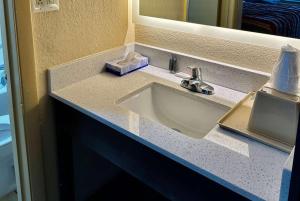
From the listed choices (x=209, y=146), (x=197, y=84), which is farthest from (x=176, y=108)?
(x=209, y=146)

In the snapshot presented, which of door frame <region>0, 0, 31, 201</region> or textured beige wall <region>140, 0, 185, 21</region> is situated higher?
textured beige wall <region>140, 0, 185, 21</region>

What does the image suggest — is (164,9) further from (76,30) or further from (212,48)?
(76,30)

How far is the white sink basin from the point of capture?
1.26 meters

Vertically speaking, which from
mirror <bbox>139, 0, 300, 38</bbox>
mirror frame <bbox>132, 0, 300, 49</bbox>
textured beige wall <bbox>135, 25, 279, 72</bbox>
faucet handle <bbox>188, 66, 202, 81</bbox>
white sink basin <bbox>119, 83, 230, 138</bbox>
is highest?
mirror <bbox>139, 0, 300, 38</bbox>

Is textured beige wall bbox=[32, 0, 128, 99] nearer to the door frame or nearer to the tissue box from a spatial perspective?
the door frame

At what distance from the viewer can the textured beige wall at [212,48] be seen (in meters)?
1.24

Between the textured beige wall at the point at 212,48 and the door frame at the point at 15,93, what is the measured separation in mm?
607

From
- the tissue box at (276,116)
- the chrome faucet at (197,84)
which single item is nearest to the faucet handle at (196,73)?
the chrome faucet at (197,84)

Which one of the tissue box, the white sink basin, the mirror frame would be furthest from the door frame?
the tissue box

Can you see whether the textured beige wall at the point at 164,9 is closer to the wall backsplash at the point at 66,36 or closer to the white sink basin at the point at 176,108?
the wall backsplash at the point at 66,36

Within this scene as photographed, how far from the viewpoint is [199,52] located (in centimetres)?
140

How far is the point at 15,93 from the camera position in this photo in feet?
3.95

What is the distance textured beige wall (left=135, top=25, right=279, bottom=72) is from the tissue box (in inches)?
10.1

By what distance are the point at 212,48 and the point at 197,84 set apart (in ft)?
0.55
